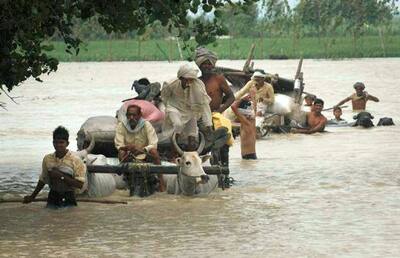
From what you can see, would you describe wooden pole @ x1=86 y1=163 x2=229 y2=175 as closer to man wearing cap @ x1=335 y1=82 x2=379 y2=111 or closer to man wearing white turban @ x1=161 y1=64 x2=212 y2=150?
man wearing white turban @ x1=161 y1=64 x2=212 y2=150

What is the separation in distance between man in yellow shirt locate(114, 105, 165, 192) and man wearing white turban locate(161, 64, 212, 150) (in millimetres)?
305

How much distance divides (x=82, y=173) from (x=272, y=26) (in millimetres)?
68230

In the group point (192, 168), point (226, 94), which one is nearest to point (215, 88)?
point (226, 94)

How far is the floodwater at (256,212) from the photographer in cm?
870

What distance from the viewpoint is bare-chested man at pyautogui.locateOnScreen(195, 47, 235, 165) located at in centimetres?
1199

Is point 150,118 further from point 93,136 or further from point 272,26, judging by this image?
point 272,26

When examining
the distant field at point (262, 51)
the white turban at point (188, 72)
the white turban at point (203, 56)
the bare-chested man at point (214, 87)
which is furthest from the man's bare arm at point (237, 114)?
the distant field at point (262, 51)

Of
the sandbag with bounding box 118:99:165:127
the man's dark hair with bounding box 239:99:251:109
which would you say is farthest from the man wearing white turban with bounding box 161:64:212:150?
the man's dark hair with bounding box 239:99:251:109

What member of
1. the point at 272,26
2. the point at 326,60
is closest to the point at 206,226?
the point at 326,60

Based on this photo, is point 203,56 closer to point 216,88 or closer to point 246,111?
point 216,88

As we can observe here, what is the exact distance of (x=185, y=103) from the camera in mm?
11484

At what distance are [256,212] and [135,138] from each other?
1.44 metres

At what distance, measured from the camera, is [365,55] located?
62406mm

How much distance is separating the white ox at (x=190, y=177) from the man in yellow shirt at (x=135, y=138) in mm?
227
